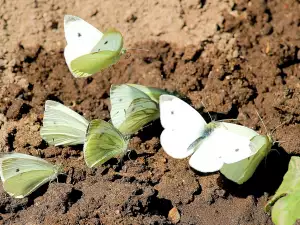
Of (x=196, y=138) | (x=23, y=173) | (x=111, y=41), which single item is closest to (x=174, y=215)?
(x=196, y=138)

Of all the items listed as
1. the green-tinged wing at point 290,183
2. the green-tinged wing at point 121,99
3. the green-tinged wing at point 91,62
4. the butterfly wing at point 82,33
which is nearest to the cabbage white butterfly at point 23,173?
the green-tinged wing at point 121,99

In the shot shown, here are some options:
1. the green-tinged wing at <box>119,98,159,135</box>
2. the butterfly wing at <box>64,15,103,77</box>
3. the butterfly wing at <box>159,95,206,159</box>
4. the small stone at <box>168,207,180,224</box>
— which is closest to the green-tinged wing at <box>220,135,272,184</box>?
the butterfly wing at <box>159,95,206,159</box>

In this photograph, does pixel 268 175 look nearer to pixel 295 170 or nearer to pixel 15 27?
pixel 295 170

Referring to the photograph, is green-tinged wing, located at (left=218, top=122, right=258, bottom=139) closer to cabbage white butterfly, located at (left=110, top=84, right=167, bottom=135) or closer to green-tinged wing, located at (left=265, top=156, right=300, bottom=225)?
green-tinged wing, located at (left=265, top=156, right=300, bottom=225)

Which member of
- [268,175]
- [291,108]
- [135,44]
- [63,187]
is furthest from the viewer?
[135,44]

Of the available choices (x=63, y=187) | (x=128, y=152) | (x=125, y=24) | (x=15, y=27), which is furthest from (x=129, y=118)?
(x=15, y=27)
